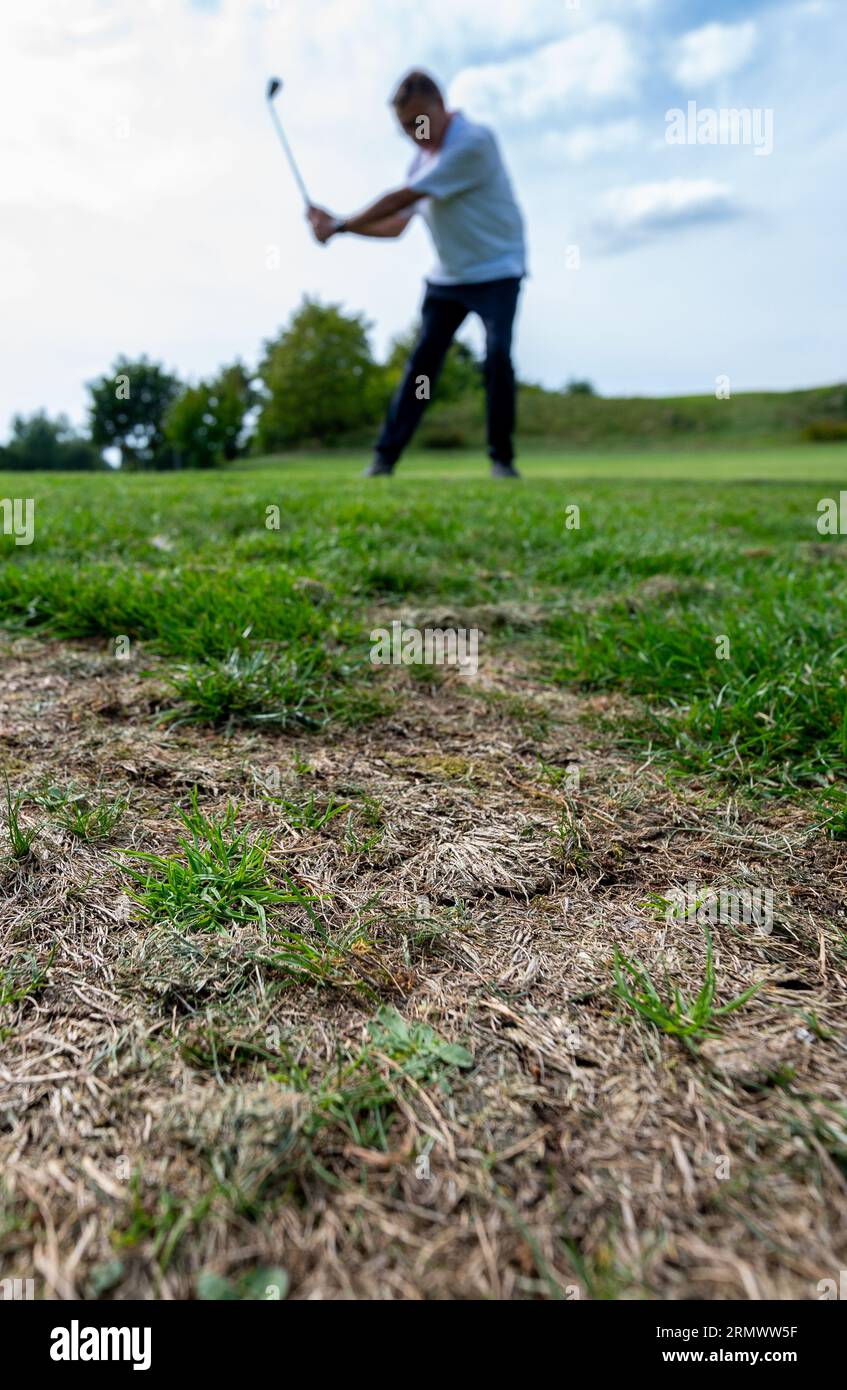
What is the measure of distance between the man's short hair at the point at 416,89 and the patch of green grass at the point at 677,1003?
9.61 metres

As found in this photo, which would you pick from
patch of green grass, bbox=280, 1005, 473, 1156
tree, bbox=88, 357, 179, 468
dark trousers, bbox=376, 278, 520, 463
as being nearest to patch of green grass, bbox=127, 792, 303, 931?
patch of green grass, bbox=280, 1005, 473, 1156

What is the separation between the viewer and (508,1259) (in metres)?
0.86

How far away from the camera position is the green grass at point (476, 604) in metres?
2.20

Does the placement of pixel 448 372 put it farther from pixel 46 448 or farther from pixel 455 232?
pixel 455 232

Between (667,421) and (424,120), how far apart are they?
27.4 metres

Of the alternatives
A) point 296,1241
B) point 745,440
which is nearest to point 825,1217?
point 296,1241

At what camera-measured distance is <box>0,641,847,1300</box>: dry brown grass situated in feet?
2.83

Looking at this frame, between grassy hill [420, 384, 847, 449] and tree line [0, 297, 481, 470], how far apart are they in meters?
7.51

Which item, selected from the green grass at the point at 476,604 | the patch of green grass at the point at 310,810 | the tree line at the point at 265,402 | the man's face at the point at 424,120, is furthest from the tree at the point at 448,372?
the patch of green grass at the point at 310,810

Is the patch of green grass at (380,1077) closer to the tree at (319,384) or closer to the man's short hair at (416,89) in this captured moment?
the man's short hair at (416,89)

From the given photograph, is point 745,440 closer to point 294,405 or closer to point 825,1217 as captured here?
point 294,405

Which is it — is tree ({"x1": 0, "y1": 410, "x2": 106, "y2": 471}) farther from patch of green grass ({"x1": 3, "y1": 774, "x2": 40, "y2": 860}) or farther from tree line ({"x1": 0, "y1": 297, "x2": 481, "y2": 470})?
patch of green grass ({"x1": 3, "y1": 774, "x2": 40, "y2": 860})

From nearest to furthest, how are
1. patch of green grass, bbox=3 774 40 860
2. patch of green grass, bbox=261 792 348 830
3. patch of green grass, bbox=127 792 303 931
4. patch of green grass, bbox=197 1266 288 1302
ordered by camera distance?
patch of green grass, bbox=197 1266 288 1302
patch of green grass, bbox=127 792 303 931
patch of green grass, bbox=3 774 40 860
patch of green grass, bbox=261 792 348 830
